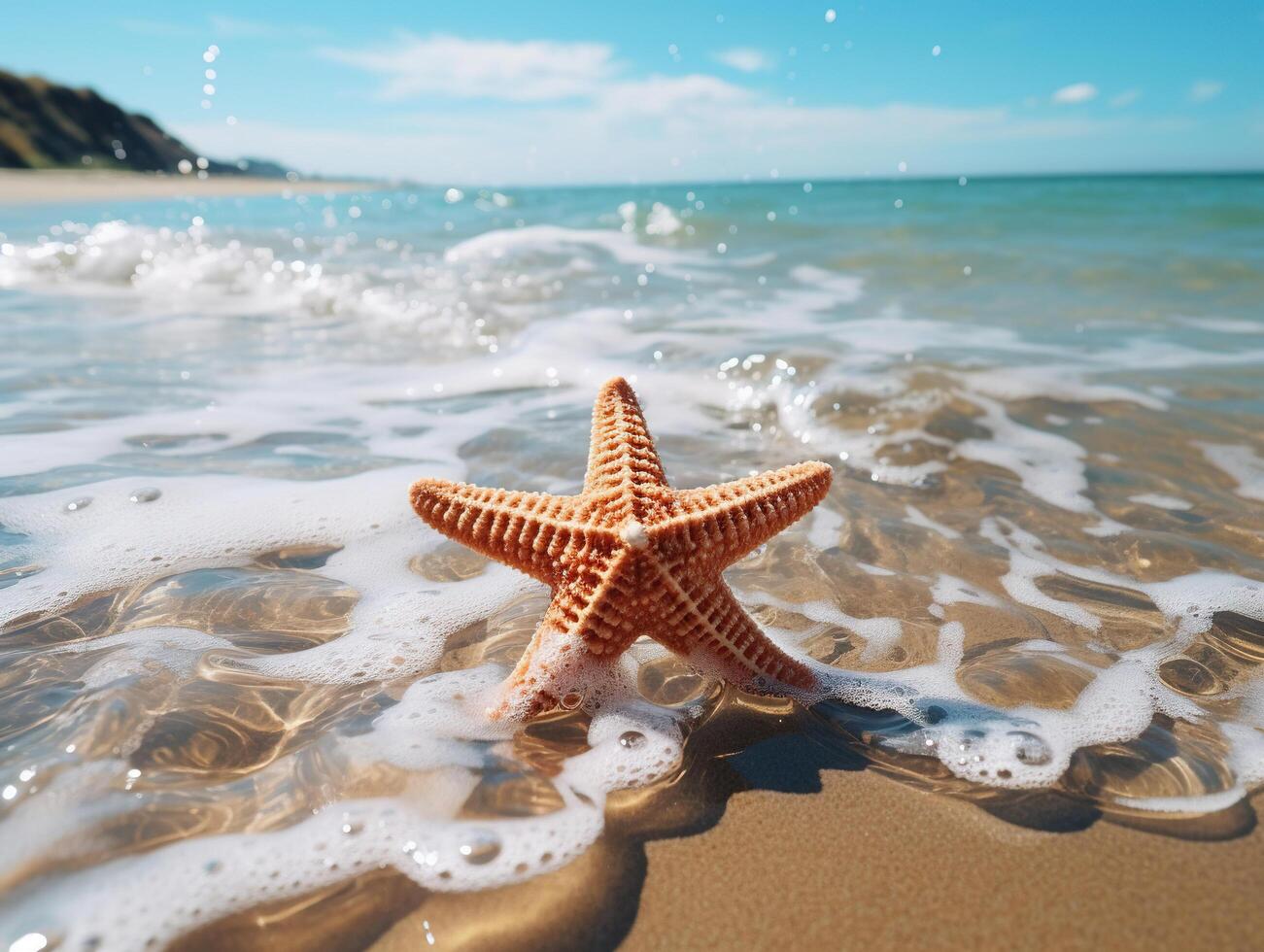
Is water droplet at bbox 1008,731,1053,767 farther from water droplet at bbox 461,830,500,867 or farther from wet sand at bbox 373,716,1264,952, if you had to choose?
water droplet at bbox 461,830,500,867

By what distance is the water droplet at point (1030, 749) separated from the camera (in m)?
2.48

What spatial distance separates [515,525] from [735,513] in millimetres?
670

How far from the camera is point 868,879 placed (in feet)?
6.91

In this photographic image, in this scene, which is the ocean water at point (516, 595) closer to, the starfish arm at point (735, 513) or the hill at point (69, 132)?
the starfish arm at point (735, 513)

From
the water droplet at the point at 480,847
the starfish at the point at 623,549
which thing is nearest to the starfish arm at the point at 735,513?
the starfish at the point at 623,549

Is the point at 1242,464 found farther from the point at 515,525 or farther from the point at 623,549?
the point at 515,525

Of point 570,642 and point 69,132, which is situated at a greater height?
point 69,132

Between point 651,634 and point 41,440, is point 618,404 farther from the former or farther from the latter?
point 41,440

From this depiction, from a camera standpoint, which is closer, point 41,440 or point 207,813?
point 207,813

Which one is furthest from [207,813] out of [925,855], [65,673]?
[925,855]

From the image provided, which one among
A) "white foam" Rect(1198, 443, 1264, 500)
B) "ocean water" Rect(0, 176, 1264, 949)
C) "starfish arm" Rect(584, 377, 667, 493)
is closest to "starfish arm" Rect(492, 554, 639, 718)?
"ocean water" Rect(0, 176, 1264, 949)

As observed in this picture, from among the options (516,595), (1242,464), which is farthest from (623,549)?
(1242,464)

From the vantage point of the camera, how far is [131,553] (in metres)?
3.58

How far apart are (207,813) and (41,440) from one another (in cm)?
383
